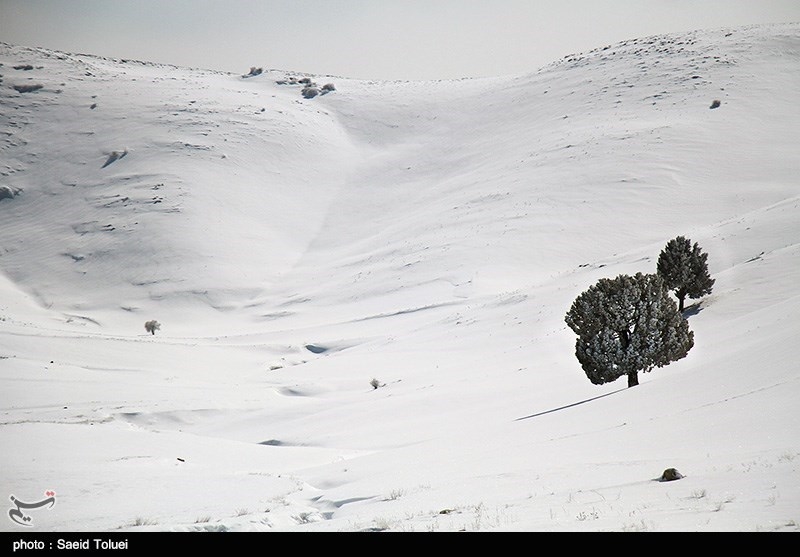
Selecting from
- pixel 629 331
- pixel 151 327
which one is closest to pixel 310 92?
pixel 151 327

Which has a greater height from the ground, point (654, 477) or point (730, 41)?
point (730, 41)

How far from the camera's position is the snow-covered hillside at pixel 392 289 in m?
12.8

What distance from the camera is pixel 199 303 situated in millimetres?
74500

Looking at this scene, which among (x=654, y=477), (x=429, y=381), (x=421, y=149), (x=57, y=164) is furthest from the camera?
(x=421, y=149)

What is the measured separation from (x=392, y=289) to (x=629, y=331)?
42.5 meters

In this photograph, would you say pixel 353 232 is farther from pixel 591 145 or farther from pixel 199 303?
pixel 591 145

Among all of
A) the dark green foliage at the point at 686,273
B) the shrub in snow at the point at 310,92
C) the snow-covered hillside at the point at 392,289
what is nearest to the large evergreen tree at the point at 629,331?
the snow-covered hillside at the point at 392,289

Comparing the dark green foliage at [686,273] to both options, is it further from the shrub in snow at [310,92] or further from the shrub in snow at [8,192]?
the shrub in snow at [310,92]

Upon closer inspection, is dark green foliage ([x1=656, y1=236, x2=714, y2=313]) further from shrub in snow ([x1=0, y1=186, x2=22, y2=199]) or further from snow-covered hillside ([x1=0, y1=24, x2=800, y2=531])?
shrub in snow ([x1=0, y1=186, x2=22, y2=199])

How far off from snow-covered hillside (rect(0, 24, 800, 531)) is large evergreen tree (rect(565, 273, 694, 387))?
3.91 feet

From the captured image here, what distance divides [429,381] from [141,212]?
67.1 meters

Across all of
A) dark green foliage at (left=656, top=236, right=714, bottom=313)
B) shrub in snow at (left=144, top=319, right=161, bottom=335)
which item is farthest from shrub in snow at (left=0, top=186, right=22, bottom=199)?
dark green foliage at (left=656, top=236, right=714, bottom=313)

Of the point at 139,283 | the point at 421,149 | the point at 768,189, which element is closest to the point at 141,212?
the point at 139,283
